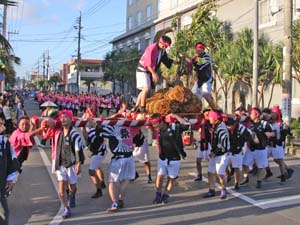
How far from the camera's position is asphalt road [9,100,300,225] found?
305 inches

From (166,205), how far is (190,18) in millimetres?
27148

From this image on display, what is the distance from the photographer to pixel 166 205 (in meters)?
8.81

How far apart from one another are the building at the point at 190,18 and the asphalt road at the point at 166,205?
133 inches

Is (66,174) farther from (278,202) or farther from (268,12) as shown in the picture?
(268,12)

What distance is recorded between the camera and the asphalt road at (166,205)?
773cm

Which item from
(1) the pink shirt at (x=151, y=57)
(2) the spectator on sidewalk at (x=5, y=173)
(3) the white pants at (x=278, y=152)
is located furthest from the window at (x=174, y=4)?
(2) the spectator on sidewalk at (x=5, y=173)

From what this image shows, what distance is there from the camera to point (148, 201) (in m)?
9.12

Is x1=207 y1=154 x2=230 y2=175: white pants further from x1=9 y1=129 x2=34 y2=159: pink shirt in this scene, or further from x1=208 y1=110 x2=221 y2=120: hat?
x1=9 y1=129 x2=34 y2=159: pink shirt

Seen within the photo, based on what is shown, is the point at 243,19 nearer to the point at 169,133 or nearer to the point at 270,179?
the point at 270,179

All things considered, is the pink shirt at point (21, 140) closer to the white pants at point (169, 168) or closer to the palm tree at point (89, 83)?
the white pants at point (169, 168)

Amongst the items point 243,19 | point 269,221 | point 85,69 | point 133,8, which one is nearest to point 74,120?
point 269,221

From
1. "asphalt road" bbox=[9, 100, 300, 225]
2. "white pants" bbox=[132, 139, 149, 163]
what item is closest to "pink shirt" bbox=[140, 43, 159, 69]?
"white pants" bbox=[132, 139, 149, 163]

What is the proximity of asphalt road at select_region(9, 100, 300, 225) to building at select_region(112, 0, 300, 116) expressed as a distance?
3379 millimetres

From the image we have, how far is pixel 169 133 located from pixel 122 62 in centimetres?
3611
